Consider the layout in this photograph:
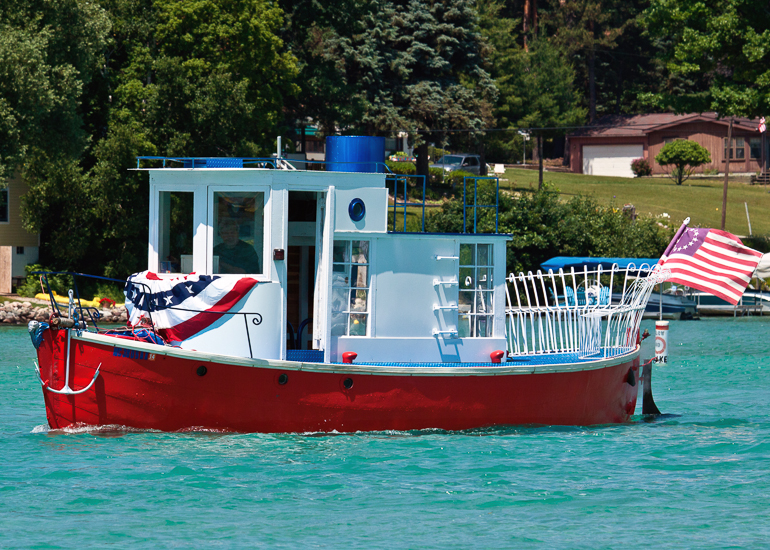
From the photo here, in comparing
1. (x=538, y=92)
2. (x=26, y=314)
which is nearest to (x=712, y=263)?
(x=26, y=314)

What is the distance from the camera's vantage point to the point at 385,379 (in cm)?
1309

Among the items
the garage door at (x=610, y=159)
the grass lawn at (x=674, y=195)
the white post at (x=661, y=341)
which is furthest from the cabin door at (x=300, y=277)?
the garage door at (x=610, y=159)

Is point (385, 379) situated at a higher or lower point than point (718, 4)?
lower

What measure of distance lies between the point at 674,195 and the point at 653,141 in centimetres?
1407

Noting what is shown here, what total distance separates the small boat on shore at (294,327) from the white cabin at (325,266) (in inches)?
0.8

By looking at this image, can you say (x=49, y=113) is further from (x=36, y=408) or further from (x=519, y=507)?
(x=519, y=507)

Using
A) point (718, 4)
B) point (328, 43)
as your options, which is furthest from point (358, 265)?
point (328, 43)

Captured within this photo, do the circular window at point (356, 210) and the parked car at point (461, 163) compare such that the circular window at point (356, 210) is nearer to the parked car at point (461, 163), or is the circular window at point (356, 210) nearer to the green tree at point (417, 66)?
the green tree at point (417, 66)

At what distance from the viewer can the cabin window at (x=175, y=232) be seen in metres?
13.2

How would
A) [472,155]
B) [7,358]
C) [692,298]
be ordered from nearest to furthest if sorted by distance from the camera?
[7,358] < [692,298] < [472,155]

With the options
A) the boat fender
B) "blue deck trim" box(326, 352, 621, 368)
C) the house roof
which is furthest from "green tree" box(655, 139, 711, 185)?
"blue deck trim" box(326, 352, 621, 368)

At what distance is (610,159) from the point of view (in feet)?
255

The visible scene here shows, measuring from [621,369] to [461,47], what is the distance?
4061 cm

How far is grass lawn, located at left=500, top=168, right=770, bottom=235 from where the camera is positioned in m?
56.7
